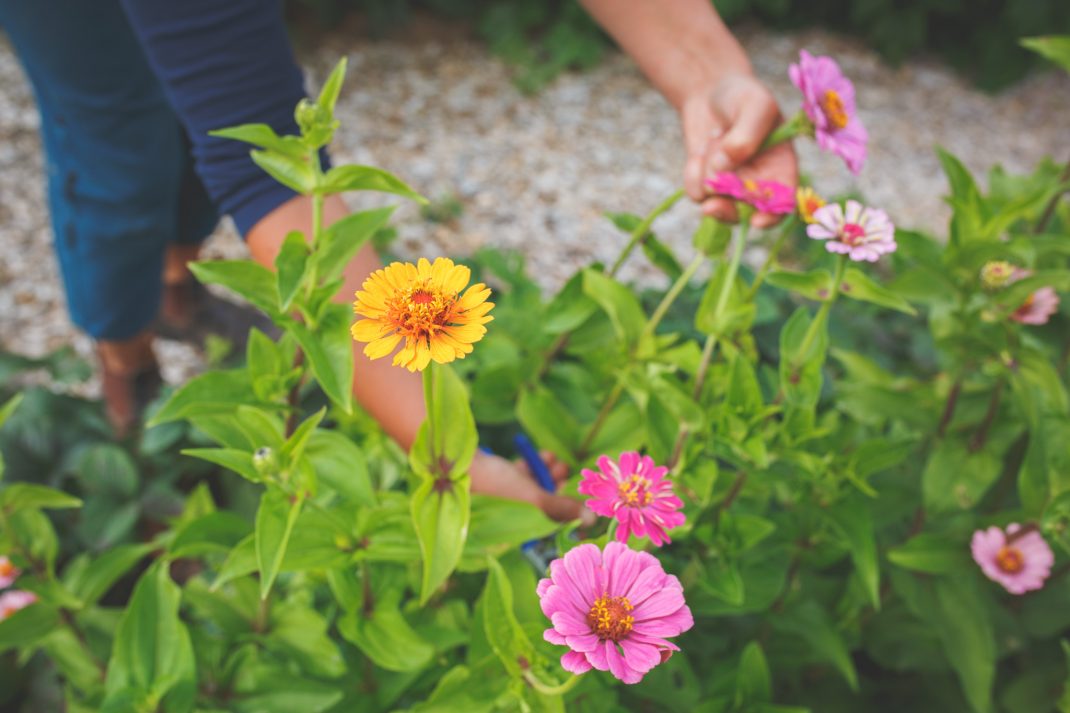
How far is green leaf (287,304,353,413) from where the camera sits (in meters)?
0.67

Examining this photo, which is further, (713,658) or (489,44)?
(489,44)

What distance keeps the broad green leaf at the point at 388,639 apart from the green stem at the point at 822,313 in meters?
0.39

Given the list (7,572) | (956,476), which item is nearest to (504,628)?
(956,476)

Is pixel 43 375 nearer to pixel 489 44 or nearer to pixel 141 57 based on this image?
pixel 141 57

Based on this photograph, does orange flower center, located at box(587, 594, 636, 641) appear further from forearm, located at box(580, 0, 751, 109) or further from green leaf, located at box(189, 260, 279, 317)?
forearm, located at box(580, 0, 751, 109)

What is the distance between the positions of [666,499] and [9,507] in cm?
59

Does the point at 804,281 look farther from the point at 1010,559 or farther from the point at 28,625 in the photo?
the point at 28,625

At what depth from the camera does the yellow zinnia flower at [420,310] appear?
1.57ft

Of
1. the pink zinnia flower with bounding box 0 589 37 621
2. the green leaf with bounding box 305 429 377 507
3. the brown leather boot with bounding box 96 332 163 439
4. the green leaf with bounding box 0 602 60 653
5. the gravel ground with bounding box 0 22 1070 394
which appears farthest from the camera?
the gravel ground with bounding box 0 22 1070 394

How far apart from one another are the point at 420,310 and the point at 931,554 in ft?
2.15

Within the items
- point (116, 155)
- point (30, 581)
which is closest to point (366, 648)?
point (30, 581)

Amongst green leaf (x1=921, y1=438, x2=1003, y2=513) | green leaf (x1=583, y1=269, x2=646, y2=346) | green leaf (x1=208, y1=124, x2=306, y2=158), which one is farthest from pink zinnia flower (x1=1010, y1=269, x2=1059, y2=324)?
green leaf (x1=208, y1=124, x2=306, y2=158)

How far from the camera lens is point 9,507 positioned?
0.81m

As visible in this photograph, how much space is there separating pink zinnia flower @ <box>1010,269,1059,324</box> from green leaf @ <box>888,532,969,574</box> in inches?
9.2
